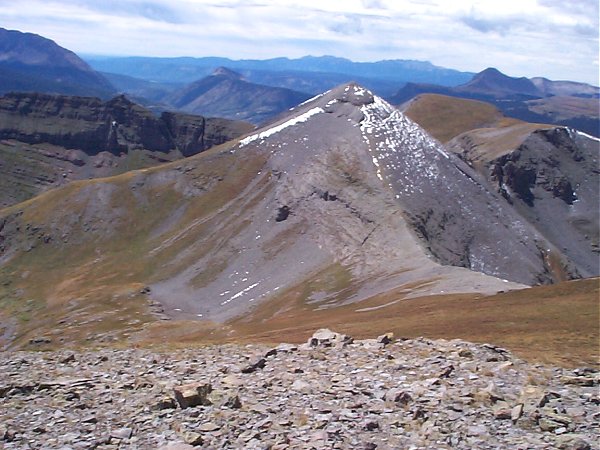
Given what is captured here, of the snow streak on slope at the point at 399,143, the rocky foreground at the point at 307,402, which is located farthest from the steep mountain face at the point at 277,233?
the rocky foreground at the point at 307,402

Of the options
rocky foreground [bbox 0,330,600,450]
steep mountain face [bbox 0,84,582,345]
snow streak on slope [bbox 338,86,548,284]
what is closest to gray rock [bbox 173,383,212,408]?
rocky foreground [bbox 0,330,600,450]

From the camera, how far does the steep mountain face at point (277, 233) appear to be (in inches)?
4614

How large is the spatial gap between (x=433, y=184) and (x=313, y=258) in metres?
40.3

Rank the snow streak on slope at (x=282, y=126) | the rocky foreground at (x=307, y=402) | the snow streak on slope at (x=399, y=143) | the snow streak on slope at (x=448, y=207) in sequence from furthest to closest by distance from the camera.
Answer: the snow streak on slope at (x=282, y=126), the snow streak on slope at (x=399, y=143), the snow streak on slope at (x=448, y=207), the rocky foreground at (x=307, y=402)

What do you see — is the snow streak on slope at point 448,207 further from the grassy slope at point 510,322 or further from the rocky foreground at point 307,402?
the rocky foreground at point 307,402

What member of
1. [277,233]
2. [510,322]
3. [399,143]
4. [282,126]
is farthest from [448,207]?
[510,322]

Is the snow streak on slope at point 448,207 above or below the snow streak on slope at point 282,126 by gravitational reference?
below

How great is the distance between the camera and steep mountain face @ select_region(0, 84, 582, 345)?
117m

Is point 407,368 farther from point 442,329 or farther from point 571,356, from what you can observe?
point 442,329

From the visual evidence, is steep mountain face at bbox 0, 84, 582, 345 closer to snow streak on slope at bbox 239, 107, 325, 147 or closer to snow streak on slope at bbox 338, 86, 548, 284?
snow streak on slope at bbox 338, 86, 548, 284

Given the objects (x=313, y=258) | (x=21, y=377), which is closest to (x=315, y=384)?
(x=21, y=377)

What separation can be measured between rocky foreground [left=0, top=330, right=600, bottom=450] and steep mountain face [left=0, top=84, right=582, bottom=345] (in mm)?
52368

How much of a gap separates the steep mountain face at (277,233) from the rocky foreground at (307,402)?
172ft

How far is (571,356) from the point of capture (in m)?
31.6
